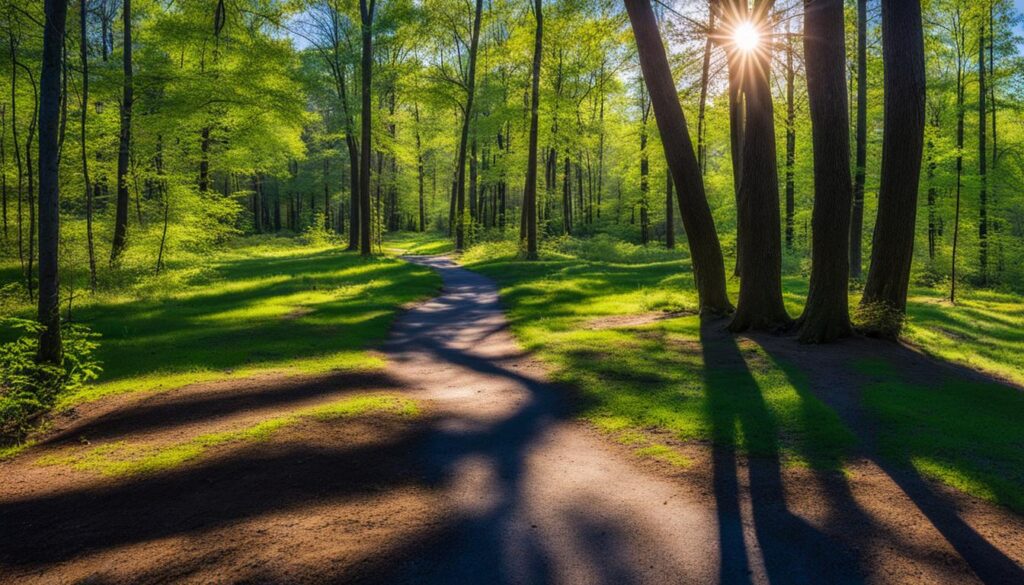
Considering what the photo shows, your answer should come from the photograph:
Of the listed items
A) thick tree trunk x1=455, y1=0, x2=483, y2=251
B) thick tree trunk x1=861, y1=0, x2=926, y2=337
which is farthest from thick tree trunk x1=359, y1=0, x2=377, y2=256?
thick tree trunk x1=861, y1=0, x2=926, y2=337

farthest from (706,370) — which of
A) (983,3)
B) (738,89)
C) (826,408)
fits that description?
(983,3)

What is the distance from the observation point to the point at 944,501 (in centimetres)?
425

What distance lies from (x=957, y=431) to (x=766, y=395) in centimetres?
192

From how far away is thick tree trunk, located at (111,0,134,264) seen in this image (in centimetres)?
1605

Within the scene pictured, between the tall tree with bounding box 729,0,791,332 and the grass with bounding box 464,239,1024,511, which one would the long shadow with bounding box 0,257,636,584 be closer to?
the grass with bounding box 464,239,1024,511

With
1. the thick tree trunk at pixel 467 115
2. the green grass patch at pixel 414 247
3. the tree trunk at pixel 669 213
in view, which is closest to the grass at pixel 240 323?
the thick tree trunk at pixel 467 115

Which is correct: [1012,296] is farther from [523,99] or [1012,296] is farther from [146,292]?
[146,292]

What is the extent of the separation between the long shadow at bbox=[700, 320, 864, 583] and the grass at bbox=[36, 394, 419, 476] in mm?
3729

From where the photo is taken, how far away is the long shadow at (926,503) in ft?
11.3

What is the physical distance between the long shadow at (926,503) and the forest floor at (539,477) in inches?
0.8

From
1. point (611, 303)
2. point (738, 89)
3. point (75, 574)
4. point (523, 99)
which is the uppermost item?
point (523, 99)

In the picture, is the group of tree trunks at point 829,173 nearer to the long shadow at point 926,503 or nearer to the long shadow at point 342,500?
the long shadow at point 926,503

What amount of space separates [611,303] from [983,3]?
22.1 m

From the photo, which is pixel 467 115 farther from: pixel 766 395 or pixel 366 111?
pixel 766 395
